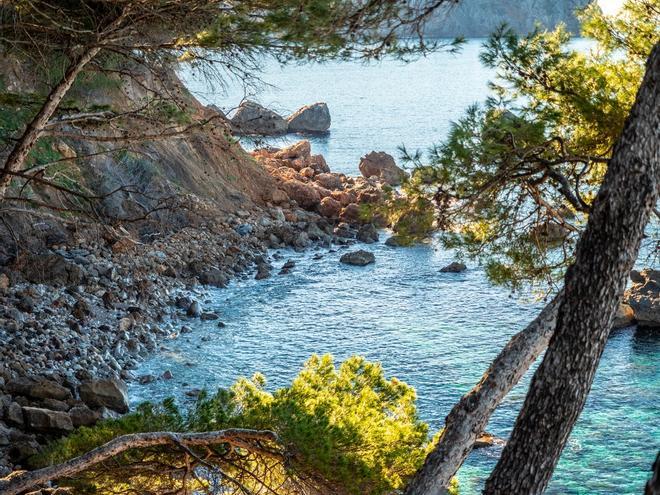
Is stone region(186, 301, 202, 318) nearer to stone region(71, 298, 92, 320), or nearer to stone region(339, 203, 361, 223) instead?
stone region(71, 298, 92, 320)

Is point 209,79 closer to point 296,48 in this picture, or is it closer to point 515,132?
point 296,48

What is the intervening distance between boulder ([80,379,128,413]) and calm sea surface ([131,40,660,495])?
2.56 feet

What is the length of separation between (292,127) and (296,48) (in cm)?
3490

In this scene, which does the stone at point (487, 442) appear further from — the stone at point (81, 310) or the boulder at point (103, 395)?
the stone at point (81, 310)

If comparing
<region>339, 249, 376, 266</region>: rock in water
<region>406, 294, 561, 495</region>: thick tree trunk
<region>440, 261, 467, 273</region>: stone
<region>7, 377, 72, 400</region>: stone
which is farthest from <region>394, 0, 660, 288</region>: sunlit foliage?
<region>339, 249, 376, 266</region>: rock in water

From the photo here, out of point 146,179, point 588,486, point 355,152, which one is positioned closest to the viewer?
point 588,486

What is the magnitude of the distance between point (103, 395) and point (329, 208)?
13.5m

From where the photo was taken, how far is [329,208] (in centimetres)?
2550

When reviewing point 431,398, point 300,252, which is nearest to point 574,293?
point 431,398

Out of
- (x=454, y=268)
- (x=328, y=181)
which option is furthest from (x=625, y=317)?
(x=328, y=181)

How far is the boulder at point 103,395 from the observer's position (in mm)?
12727

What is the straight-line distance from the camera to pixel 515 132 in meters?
7.71

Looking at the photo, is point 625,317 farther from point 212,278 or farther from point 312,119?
point 312,119

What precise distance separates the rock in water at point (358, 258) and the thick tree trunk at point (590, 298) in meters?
17.2
